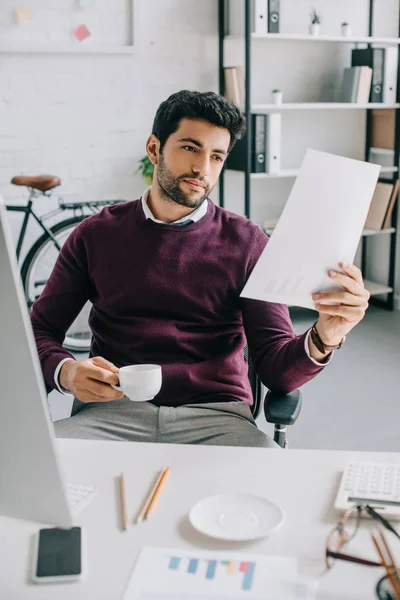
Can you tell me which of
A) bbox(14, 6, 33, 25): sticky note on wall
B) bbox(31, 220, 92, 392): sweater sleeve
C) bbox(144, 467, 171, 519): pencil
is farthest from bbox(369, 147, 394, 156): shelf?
bbox(144, 467, 171, 519): pencil

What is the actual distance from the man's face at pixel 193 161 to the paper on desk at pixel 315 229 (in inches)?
19.7

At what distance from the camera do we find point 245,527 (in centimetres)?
102

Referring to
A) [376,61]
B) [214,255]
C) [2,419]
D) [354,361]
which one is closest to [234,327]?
[214,255]

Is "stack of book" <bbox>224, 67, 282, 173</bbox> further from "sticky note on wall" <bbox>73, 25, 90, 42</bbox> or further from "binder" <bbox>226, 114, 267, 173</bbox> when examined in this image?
"sticky note on wall" <bbox>73, 25, 90, 42</bbox>

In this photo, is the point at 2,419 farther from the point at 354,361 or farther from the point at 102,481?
the point at 354,361

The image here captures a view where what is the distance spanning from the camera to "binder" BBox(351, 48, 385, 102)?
13.7ft

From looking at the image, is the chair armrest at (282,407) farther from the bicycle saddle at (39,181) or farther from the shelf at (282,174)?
the shelf at (282,174)

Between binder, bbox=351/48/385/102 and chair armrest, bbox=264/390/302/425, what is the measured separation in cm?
301

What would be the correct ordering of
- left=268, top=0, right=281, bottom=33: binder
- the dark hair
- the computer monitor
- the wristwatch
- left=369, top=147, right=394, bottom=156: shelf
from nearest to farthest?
1. the computer monitor
2. the wristwatch
3. the dark hair
4. left=268, top=0, right=281, bottom=33: binder
5. left=369, top=147, right=394, bottom=156: shelf

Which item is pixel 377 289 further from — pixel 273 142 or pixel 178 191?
pixel 178 191

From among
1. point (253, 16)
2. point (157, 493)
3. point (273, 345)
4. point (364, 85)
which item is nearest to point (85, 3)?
point (253, 16)

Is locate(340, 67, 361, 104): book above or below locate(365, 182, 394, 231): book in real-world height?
above

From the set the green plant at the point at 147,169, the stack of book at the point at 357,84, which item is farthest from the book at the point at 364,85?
the green plant at the point at 147,169

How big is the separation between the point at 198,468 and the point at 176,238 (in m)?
0.69
